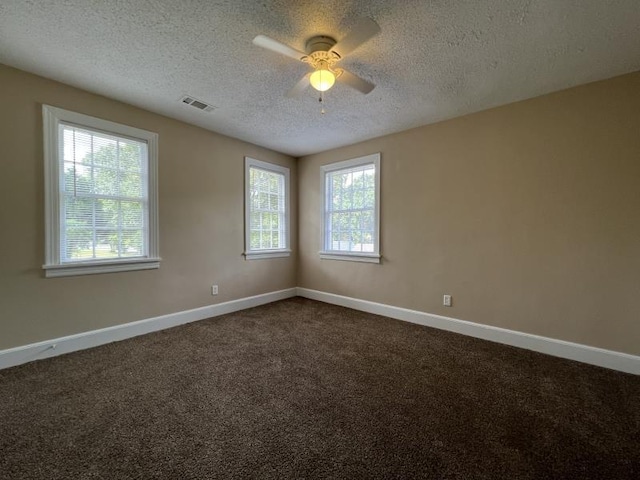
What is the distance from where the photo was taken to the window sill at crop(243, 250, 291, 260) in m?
4.23

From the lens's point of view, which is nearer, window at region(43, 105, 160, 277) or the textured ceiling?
the textured ceiling

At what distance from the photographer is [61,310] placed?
2.62m

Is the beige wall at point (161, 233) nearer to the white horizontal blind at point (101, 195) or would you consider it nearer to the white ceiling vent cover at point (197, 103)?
the white horizontal blind at point (101, 195)

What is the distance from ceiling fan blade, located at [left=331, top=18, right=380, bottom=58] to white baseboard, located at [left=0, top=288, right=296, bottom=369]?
3290 mm

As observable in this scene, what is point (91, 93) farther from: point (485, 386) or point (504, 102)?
point (485, 386)

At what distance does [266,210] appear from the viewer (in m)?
4.53

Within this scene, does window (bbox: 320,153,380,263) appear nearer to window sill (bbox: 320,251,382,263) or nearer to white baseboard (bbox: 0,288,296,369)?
window sill (bbox: 320,251,382,263)

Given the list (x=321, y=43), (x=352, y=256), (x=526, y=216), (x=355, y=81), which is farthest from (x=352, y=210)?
(x=321, y=43)

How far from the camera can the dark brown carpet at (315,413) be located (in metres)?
1.40

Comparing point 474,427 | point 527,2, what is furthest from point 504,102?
point 474,427

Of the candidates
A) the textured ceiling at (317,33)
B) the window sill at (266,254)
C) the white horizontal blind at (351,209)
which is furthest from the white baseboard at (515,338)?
the textured ceiling at (317,33)

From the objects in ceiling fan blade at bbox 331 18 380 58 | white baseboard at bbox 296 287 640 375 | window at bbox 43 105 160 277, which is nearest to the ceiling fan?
ceiling fan blade at bbox 331 18 380 58

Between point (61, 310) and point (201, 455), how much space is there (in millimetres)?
2213

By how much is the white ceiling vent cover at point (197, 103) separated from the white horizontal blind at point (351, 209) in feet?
6.73
